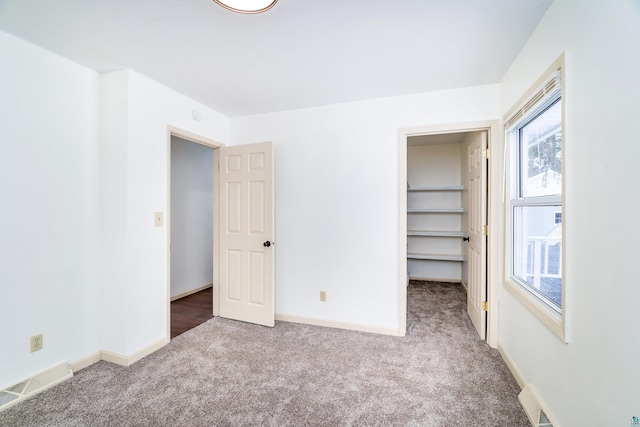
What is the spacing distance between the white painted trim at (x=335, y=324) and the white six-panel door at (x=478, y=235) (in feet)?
2.82

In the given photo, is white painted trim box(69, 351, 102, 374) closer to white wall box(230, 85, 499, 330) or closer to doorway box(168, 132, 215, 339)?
doorway box(168, 132, 215, 339)

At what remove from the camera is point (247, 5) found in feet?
4.76

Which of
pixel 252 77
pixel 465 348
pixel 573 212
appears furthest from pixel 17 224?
Result: pixel 465 348

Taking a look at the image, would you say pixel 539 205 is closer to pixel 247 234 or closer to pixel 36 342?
pixel 247 234

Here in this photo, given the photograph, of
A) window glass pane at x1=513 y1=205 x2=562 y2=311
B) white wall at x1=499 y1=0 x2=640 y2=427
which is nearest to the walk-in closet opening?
window glass pane at x1=513 y1=205 x2=562 y2=311

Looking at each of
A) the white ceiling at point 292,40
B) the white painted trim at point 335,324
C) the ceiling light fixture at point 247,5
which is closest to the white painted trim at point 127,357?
the white painted trim at point 335,324

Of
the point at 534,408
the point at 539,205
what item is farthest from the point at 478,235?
the point at 534,408

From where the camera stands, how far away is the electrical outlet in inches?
78.6

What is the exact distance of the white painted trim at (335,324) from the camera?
2.87 m

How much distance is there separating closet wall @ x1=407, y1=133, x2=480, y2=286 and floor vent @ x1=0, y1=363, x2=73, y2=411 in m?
4.46

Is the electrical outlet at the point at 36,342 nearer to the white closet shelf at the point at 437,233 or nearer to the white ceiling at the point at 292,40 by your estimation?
the white ceiling at the point at 292,40

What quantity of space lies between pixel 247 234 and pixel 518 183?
2608 millimetres

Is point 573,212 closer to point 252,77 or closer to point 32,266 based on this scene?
point 252,77

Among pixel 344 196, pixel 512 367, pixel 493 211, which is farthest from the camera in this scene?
pixel 344 196
